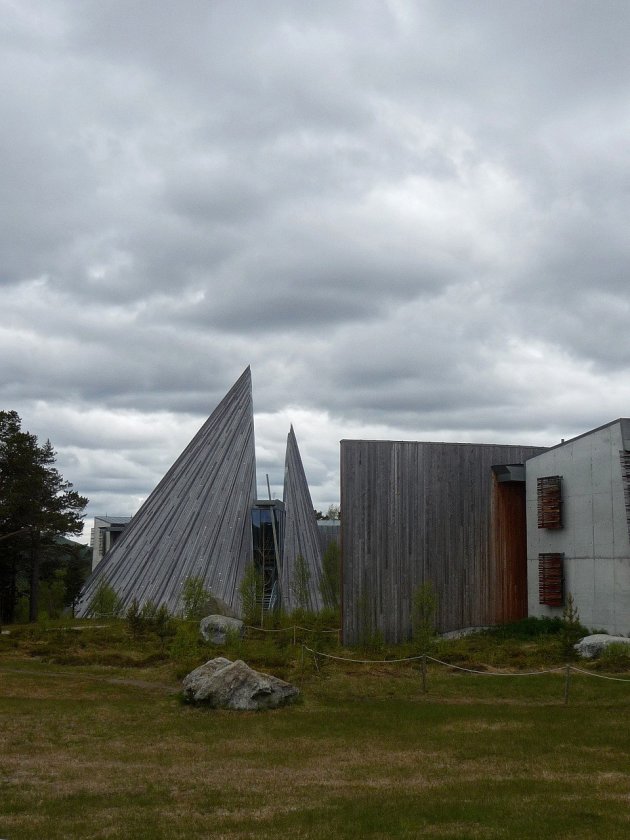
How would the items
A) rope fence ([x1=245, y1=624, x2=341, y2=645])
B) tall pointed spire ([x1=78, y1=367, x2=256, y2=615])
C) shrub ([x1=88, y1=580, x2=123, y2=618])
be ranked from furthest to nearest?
tall pointed spire ([x1=78, y1=367, x2=256, y2=615])
shrub ([x1=88, y1=580, x2=123, y2=618])
rope fence ([x1=245, y1=624, x2=341, y2=645])

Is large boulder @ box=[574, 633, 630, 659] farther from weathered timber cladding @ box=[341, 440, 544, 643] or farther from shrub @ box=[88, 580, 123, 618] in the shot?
shrub @ box=[88, 580, 123, 618]

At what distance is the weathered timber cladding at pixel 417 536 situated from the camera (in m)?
24.8

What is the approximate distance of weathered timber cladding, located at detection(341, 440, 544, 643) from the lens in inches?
975

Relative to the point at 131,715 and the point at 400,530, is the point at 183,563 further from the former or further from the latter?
the point at 131,715

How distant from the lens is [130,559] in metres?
33.1

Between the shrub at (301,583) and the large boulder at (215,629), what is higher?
the shrub at (301,583)

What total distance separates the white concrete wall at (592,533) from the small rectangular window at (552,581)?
0.56 feet

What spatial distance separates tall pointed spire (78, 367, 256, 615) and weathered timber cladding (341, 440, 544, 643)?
358 inches

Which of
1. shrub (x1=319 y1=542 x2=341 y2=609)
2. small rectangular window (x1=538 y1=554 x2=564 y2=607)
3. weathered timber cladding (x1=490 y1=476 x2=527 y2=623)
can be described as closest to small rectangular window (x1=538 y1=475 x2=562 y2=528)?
small rectangular window (x1=538 y1=554 x2=564 y2=607)

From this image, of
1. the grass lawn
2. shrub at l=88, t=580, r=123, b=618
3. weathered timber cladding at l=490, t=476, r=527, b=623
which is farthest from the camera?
shrub at l=88, t=580, r=123, b=618

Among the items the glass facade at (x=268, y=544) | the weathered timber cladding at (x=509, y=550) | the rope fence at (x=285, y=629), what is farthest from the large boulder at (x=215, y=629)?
the glass facade at (x=268, y=544)

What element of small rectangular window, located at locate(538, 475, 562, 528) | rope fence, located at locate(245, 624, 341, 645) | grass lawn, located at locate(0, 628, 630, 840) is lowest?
rope fence, located at locate(245, 624, 341, 645)

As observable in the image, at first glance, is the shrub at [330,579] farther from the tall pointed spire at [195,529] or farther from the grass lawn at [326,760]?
the grass lawn at [326,760]

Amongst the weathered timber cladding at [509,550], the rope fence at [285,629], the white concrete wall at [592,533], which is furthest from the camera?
the rope fence at [285,629]
